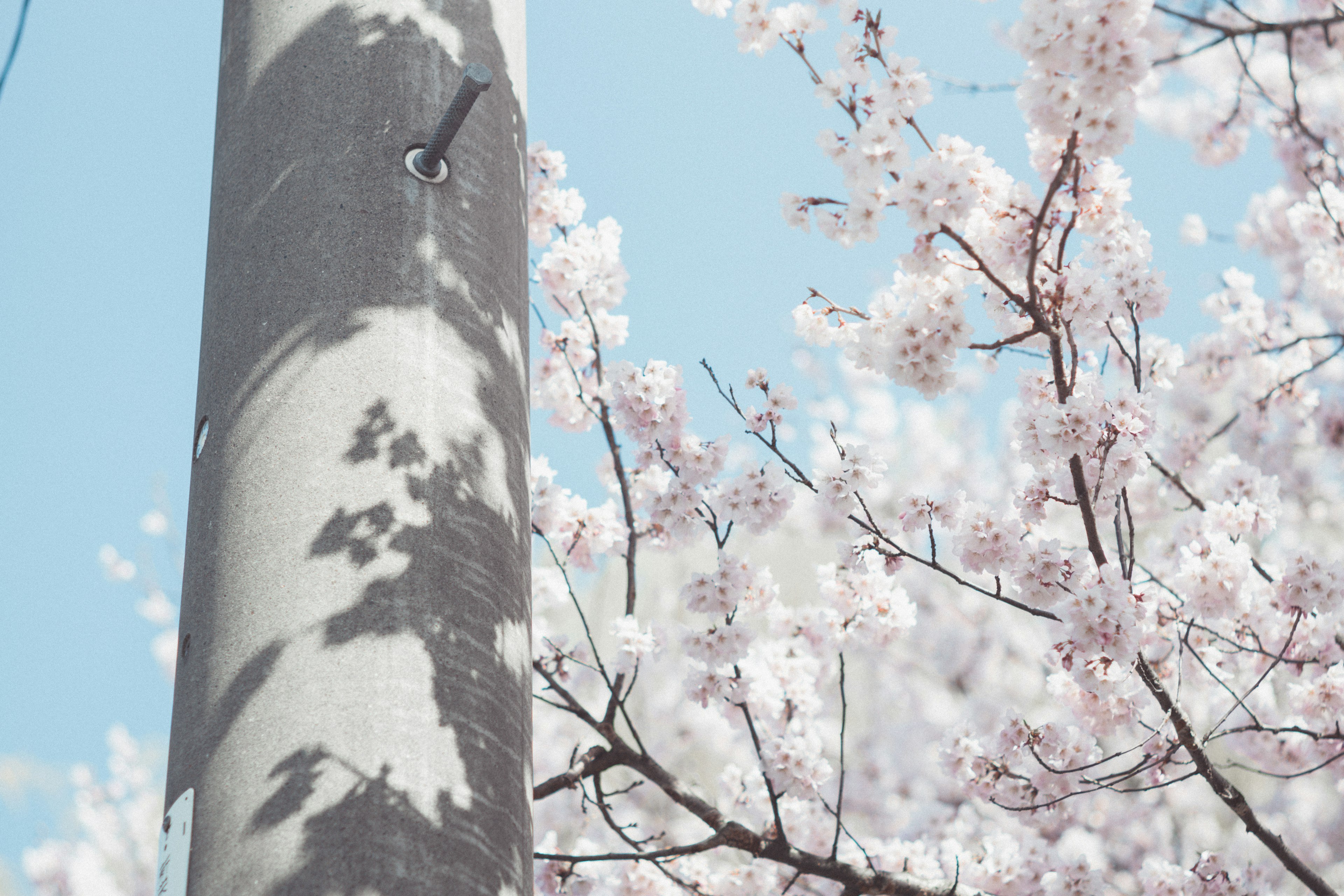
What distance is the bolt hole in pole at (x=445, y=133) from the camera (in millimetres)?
1820

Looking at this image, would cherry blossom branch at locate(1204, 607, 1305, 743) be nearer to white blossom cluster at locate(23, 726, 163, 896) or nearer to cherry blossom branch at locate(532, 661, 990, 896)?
cherry blossom branch at locate(532, 661, 990, 896)

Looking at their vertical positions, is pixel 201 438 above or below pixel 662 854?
above

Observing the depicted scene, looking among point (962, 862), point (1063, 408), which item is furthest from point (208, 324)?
point (962, 862)

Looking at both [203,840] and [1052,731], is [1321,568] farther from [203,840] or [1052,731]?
[203,840]

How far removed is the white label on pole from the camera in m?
1.42

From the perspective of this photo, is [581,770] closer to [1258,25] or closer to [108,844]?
[1258,25]

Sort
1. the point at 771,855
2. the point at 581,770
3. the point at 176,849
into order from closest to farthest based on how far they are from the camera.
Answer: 1. the point at 176,849
2. the point at 771,855
3. the point at 581,770

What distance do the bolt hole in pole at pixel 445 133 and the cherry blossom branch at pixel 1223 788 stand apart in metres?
1.95

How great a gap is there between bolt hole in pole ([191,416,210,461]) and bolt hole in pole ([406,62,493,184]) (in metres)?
0.60

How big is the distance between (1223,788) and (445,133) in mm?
2423

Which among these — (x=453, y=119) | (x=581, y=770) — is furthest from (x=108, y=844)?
(x=453, y=119)

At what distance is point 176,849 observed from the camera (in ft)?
4.76

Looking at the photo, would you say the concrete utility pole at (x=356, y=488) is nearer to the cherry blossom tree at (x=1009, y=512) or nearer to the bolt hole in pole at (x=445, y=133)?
the bolt hole in pole at (x=445, y=133)

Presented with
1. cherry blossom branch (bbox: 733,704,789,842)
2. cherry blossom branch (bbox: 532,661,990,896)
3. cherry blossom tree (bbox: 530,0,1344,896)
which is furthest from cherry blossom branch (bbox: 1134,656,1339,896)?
cherry blossom branch (bbox: 733,704,789,842)
